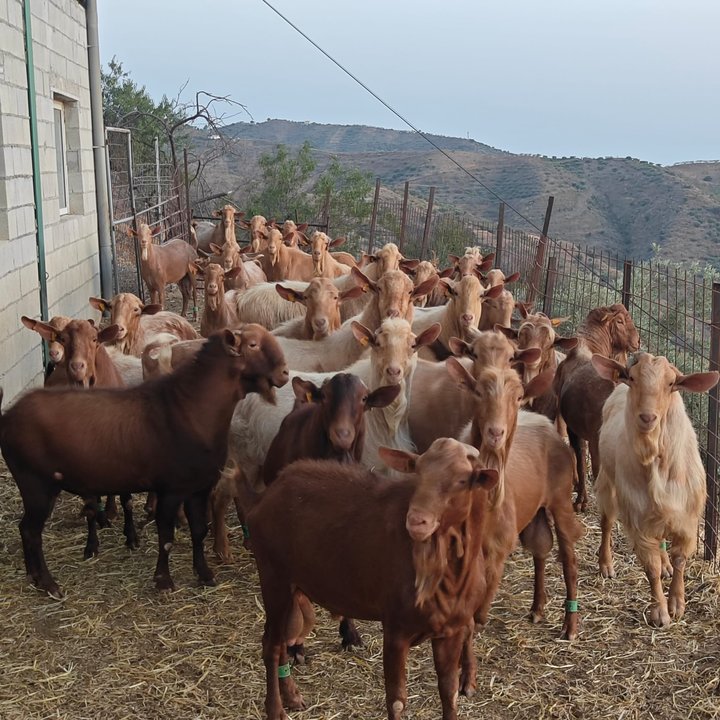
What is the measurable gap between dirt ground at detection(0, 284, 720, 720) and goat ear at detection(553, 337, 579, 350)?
1.72 metres

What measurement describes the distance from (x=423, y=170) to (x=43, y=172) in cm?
4912

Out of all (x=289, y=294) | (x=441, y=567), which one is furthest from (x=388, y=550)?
(x=289, y=294)

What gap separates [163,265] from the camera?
1523cm

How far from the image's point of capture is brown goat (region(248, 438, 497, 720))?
3672 millimetres

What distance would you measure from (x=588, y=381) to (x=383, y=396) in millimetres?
2556

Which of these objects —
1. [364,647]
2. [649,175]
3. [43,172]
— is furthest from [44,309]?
[649,175]

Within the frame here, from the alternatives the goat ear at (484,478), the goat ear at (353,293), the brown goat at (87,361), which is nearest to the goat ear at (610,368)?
the goat ear at (484,478)

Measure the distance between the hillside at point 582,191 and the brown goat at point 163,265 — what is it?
19009 millimetres

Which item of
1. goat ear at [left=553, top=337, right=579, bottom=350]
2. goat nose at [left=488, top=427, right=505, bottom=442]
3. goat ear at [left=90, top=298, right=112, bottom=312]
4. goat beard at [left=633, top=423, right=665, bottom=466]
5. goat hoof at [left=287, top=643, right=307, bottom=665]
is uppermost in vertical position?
goat nose at [left=488, top=427, right=505, bottom=442]

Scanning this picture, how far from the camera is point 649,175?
49938 mm

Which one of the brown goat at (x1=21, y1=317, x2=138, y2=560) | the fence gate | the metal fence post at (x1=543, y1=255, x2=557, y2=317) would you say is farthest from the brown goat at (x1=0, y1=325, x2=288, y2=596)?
the fence gate

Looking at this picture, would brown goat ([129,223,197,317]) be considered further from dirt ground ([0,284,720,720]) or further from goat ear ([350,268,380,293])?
dirt ground ([0,284,720,720])

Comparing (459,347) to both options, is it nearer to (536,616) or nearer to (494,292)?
(536,616)

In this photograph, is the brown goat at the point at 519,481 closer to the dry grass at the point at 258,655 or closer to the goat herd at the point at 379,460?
the goat herd at the point at 379,460
